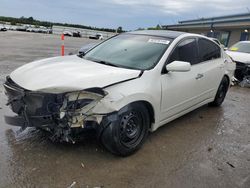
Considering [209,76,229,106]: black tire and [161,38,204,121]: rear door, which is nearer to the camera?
[161,38,204,121]: rear door

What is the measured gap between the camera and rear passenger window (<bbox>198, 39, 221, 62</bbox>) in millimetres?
4898

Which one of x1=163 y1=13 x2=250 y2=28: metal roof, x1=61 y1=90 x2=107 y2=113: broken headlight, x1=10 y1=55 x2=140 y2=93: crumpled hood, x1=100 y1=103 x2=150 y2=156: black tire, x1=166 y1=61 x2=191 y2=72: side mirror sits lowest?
x1=100 y1=103 x2=150 y2=156: black tire

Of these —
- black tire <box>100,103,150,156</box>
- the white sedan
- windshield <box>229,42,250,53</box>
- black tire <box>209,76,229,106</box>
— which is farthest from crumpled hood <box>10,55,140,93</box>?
windshield <box>229,42,250,53</box>

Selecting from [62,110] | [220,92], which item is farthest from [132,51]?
[220,92]

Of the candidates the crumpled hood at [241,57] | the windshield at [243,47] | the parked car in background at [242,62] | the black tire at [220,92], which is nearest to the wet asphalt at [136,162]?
the black tire at [220,92]

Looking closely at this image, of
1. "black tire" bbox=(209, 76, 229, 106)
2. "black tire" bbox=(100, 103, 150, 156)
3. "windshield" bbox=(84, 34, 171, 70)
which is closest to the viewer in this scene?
"black tire" bbox=(100, 103, 150, 156)

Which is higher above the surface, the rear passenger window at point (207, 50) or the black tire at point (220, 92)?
the rear passenger window at point (207, 50)

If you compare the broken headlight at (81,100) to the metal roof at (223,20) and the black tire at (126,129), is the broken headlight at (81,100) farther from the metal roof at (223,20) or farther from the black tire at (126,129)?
the metal roof at (223,20)

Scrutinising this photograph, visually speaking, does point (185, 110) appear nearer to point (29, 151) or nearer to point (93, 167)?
point (93, 167)

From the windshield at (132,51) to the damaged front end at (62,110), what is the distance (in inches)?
40.1

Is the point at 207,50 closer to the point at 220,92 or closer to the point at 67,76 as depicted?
the point at 220,92

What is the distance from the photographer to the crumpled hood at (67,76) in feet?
9.71

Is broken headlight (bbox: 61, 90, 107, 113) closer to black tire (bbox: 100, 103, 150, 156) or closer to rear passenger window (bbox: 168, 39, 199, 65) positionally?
black tire (bbox: 100, 103, 150, 156)

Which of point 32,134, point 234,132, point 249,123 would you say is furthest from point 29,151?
point 249,123
